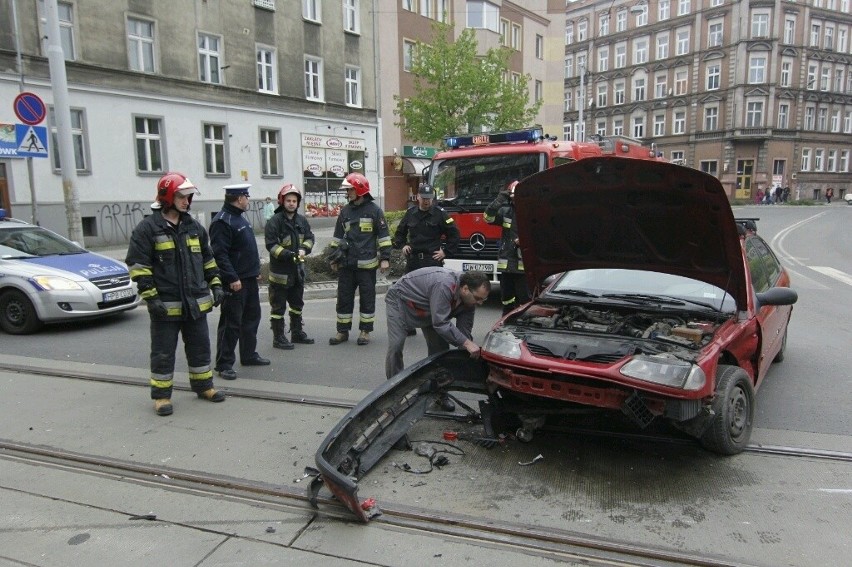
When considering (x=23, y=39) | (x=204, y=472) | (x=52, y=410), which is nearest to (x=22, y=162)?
(x=23, y=39)

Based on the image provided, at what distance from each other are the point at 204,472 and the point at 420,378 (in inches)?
61.3

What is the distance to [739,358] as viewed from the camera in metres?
4.43

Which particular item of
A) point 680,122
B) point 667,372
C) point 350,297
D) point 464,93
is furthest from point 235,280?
point 680,122

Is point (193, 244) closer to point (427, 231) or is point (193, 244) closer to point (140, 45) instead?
point (427, 231)

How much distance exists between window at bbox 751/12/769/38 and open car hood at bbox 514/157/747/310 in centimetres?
5969

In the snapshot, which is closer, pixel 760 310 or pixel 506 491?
pixel 506 491

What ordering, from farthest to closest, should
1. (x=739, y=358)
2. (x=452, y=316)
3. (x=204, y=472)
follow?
(x=452, y=316), (x=739, y=358), (x=204, y=472)

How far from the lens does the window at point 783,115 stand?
54.8 metres

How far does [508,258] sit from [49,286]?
230 inches

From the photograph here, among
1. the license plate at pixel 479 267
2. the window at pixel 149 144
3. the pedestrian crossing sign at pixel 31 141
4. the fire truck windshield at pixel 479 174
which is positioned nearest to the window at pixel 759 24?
the window at pixel 149 144

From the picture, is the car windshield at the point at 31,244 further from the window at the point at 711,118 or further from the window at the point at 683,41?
the window at the point at 683,41

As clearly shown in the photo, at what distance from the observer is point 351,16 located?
2759cm

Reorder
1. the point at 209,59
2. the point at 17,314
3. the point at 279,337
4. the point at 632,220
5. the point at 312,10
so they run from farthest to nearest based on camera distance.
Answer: the point at 312,10, the point at 209,59, the point at 17,314, the point at 279,337, the point at 632,220

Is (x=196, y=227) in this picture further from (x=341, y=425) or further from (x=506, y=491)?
(x=506, y=491)
